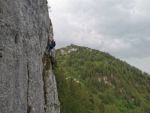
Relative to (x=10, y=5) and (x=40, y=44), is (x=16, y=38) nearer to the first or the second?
(x=10, y=5)

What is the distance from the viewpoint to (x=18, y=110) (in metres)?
26.4

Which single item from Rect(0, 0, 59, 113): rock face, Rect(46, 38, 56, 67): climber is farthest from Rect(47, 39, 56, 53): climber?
Rect(0, 0, 59, 113): rock face

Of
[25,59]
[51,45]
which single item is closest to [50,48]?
[51,45]

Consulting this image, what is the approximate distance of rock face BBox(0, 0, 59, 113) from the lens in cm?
2522

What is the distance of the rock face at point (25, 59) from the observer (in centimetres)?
2522

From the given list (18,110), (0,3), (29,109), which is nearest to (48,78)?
(29,109)

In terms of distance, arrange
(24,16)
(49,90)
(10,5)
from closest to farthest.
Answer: (10,5) < (24,16) < (49,90)

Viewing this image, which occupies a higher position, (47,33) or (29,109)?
(47,33)

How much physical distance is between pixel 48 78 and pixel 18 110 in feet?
25.4

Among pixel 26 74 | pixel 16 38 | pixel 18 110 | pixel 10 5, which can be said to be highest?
pixel 10 5

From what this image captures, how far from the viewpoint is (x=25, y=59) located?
2834cm

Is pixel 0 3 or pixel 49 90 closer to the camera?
pixel 0 3

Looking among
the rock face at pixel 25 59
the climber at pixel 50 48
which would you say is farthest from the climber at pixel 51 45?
the rock face at pixel 25 59

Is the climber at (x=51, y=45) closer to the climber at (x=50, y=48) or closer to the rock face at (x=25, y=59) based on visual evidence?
the climber at (x=50, y=48)
